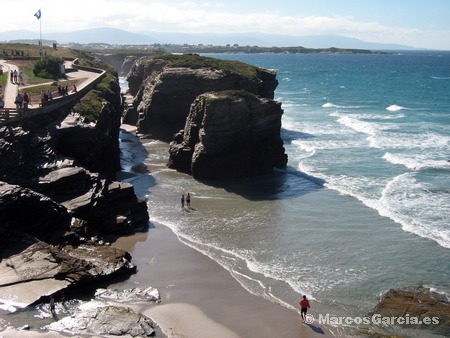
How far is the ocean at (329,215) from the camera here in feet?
78.4

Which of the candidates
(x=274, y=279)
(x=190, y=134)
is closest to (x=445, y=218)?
(x=274, y=279)

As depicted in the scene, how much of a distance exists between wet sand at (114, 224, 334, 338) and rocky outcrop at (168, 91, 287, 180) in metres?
14.1

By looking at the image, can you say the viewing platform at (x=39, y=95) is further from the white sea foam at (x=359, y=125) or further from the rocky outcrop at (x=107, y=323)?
the white sea foam at (x=359, y=125)

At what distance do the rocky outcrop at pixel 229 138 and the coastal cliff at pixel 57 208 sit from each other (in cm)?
663

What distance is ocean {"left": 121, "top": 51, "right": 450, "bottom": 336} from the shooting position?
23.9 m

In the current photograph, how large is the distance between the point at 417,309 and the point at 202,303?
8.37 meters

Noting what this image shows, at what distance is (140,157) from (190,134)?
22.9 ft

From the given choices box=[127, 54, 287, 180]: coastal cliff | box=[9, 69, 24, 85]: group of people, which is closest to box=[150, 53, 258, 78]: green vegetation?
box=[127, 54, 287, 180]: coastal cliff

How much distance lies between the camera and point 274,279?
23.8 metres

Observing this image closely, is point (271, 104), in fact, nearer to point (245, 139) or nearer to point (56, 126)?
point (245, 139)

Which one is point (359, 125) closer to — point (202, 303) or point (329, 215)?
point (329, 215)

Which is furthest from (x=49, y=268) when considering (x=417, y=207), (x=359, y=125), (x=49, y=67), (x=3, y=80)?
(x=359, y=125)

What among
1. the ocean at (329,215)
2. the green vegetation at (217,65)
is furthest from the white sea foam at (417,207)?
the green vegetation at (217,65)

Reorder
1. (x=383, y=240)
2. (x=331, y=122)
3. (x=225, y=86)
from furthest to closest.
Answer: (x=331, y=122) → (x=225, y=86) → (x=383, y=240)
